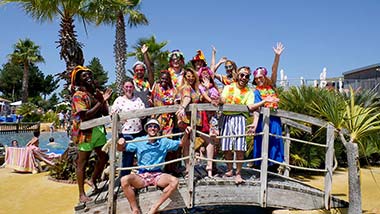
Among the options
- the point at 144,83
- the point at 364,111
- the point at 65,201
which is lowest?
the point at 65,201

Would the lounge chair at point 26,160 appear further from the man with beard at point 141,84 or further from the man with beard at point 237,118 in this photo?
the man with beard at point 237,118

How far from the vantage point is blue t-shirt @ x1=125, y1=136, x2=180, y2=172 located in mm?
4582

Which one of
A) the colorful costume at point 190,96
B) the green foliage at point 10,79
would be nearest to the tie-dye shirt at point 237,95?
the colorful costume at point 190,96

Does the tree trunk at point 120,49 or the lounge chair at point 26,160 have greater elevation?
the tree trunk at point 120,49

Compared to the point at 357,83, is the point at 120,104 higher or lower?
lower

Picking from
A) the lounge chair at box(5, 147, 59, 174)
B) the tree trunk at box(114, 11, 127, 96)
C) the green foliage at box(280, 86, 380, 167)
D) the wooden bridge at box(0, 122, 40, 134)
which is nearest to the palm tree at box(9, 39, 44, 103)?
the wooden bridge at box(0, 122, 40, 134)

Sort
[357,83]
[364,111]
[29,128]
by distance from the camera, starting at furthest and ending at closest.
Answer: [29,128], [357,83], [364,111]

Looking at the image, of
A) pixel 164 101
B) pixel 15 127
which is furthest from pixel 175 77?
pixel 15 127

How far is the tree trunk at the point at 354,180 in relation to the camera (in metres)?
5.23

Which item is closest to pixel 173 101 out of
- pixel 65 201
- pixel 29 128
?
pixel 65 201

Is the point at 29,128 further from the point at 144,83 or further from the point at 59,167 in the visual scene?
the point at 144,83

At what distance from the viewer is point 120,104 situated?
493cm

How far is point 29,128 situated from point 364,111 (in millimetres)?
25214

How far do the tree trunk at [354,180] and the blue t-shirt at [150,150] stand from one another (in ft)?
9.18
